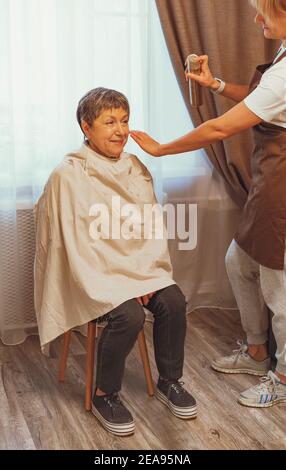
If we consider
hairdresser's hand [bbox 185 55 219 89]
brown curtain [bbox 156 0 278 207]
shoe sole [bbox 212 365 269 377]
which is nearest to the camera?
hairdresser's hand [bbox 185 55 219 89]

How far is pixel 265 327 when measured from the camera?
275cm

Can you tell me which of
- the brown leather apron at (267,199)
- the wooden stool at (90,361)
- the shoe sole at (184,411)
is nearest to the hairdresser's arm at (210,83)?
the brown leather apron at (267,199)

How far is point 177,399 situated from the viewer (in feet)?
8.02

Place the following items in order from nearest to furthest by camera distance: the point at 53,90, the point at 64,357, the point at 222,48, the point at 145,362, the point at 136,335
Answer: the point at 136,335 < the point at 145,362 < the point at 64,357 < the point at 53,90 < the point at 222,48

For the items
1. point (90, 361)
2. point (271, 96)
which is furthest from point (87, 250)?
point (271, 96)

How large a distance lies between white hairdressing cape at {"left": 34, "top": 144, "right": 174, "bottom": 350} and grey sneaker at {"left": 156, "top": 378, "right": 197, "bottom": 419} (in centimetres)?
37

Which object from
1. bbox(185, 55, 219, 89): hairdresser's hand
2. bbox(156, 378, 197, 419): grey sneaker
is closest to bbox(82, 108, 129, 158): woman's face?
bbox(185, 55, 219, 89): hairdresser's hand

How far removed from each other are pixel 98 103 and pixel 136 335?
0.80 m

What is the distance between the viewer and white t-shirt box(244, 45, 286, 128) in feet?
7.35

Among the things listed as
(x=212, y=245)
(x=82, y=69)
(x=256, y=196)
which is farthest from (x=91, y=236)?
(x=212, y=245)

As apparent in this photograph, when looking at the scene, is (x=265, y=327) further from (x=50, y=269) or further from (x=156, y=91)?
(x=156, y=91)

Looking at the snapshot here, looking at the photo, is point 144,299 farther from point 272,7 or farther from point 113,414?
point 272,7

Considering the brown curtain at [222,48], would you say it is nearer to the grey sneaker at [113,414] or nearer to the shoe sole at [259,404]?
the shoe sole at [259,404]

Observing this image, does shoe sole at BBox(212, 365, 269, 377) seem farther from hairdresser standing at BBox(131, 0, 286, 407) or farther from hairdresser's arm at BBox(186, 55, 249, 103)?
hairdresser's arm at BBox(186, 55, 249, 103)
